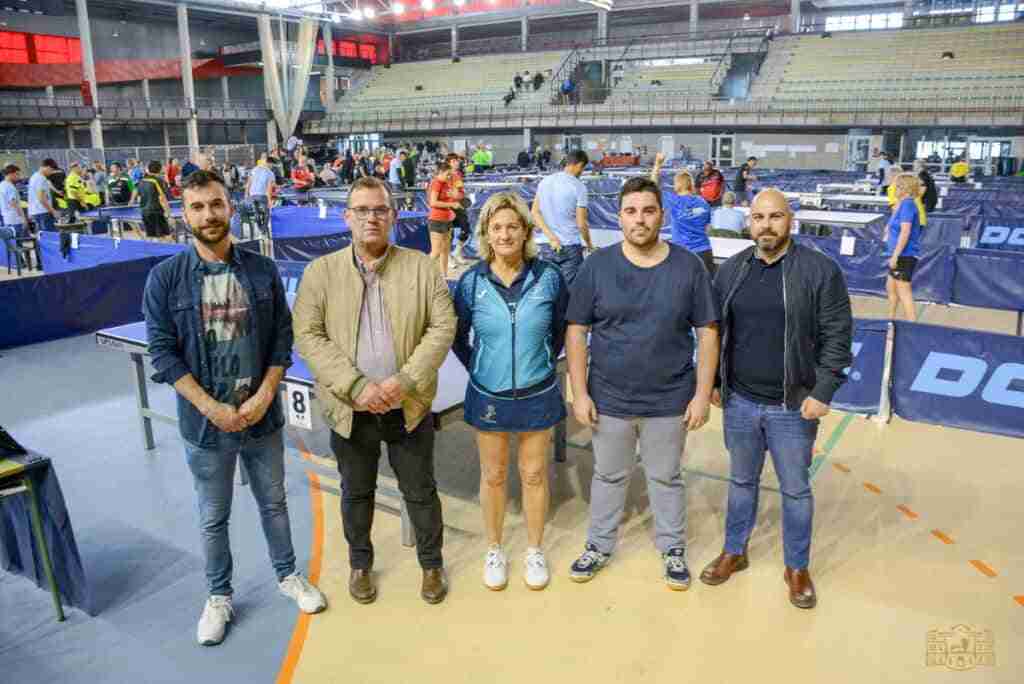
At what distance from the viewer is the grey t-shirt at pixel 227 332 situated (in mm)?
2883

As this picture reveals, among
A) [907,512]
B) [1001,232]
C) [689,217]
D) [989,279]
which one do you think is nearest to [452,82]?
[1001,232]

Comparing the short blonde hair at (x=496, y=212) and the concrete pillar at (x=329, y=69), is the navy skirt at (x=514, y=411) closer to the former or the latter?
the short blonde hair at (x=496, y=212)

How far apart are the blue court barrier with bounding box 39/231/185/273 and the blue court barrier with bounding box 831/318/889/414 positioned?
7.13 meters

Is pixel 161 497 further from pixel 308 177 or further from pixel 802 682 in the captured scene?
pixel 308 177

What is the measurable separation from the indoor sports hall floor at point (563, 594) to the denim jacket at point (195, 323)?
889 millimetres

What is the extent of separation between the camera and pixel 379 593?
3.41 metres

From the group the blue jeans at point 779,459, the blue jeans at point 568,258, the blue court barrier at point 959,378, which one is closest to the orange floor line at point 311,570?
the blue jeans at point 779,459

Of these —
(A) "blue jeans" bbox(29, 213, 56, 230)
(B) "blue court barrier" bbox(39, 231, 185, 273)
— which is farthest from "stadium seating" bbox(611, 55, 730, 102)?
(B) "blue court barrier" bbox(39, 231, 185, 273)

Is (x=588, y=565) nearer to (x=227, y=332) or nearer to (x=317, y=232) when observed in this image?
(x=227, y=332)

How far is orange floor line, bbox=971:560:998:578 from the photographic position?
11.5 ft

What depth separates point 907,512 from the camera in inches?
163

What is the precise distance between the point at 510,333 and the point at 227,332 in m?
1.10

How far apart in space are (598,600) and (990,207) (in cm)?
1266

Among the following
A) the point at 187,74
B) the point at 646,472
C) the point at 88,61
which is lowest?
the point at 646,472
